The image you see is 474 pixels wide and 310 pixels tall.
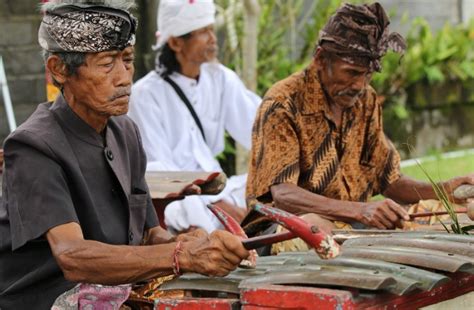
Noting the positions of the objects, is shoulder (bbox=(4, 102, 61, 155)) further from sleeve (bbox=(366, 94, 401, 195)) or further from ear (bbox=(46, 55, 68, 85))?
sleeve (bbox=(366, 94, 401, 195))

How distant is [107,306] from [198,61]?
361 cm

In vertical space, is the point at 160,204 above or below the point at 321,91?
below

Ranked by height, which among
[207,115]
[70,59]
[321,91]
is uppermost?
[70,59]

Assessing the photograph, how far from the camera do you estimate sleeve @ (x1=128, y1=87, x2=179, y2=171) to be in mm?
7422

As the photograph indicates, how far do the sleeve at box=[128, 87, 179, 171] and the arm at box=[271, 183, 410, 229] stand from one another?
1.88 metres

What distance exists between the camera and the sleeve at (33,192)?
4.11 metres

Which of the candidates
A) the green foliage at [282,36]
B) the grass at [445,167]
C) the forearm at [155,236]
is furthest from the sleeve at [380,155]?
the grass at [445,167]

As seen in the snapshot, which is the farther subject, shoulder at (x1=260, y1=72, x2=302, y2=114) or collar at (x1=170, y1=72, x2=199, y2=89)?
collar at (x1=170, y1=72, x2=199, y2=89)

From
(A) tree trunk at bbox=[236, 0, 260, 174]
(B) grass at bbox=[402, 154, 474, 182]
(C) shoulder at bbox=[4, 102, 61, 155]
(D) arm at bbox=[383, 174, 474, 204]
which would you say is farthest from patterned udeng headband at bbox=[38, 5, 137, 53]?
(B) grass at bbox=[402, 154, 474, 182]

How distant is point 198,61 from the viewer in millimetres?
7656


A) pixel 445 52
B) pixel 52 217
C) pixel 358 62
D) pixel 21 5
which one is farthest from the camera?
pixel 445 52

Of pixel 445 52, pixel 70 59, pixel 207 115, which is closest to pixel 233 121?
pixel 207 115

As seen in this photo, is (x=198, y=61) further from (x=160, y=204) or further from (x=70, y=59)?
(x=70, y=59)

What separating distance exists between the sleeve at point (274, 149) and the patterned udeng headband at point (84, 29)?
146 centimetres
